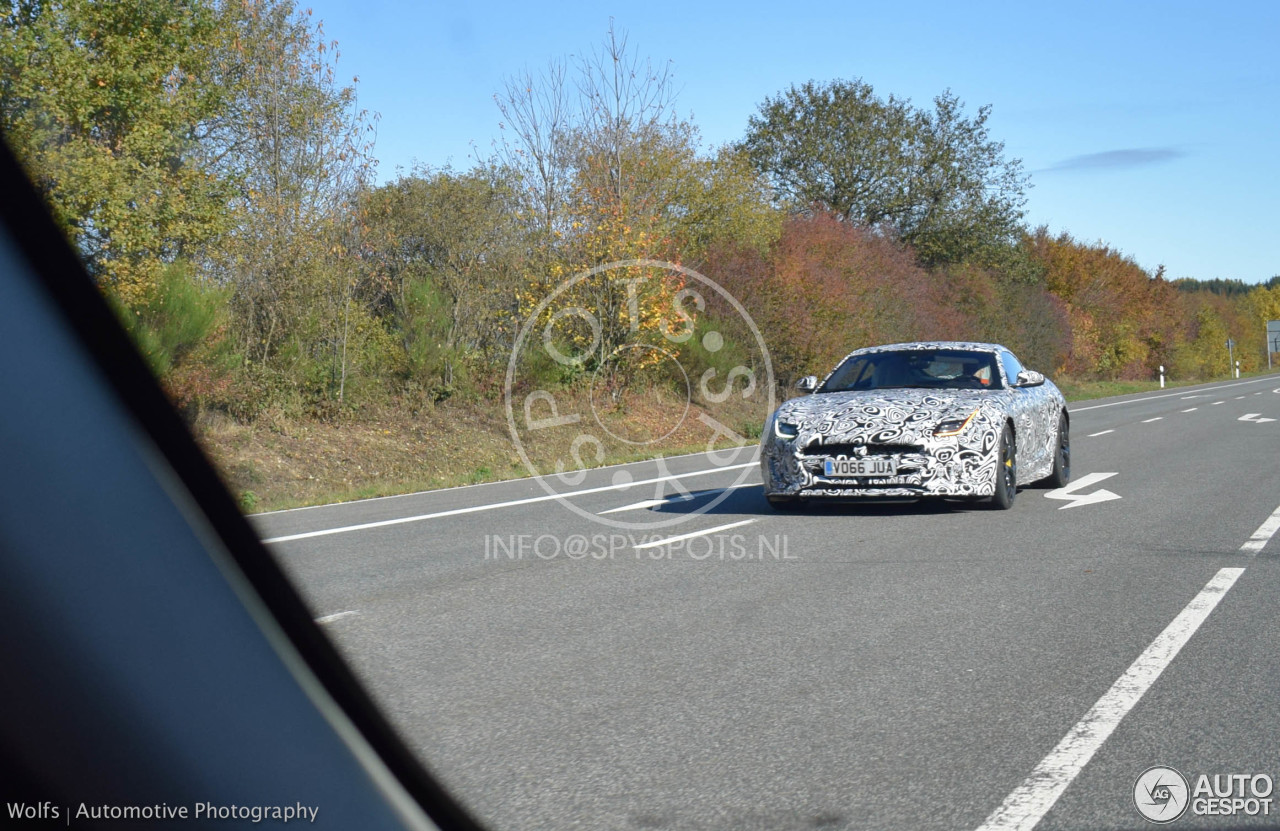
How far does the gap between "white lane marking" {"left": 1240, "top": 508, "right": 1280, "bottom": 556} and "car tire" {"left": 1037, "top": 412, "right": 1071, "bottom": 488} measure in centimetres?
255

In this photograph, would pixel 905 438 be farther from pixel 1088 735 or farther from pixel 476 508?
pixel 1088 735

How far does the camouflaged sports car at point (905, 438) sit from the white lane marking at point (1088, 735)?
11.6 ft

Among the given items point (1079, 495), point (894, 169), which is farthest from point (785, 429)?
point (894, 169)

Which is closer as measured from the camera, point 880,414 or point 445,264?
point 880,414

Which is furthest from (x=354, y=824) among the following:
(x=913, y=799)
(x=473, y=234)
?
(x=473, y=234)

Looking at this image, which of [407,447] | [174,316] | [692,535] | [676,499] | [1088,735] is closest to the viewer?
[1088,735]

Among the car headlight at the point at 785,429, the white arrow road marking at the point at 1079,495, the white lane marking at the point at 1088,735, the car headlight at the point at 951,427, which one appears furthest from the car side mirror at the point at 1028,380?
the white lane marking at the point at 1088,735

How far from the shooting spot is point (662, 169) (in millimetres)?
30500

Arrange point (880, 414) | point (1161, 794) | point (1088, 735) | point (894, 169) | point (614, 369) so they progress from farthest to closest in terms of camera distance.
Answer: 1. point (894, 169)
2. point (614, 369)
3. point (880, 414)
4. point (1088, 735)
5. point (1161, 794)

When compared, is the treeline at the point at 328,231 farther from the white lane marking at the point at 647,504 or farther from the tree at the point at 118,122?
the white lane marking at the point at 647,504

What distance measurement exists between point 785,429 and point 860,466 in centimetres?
76

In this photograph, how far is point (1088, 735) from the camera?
4348mm

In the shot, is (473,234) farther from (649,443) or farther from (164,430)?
(164,430)

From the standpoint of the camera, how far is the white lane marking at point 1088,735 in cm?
361
